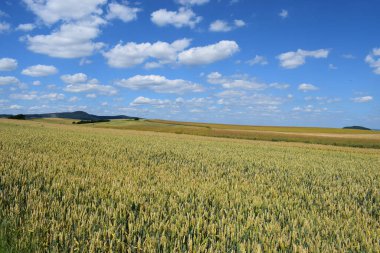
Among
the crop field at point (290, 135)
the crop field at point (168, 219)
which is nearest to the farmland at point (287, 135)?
the crop field at point (290, 135)

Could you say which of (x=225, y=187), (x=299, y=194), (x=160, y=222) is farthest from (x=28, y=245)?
(x=299, y=194)

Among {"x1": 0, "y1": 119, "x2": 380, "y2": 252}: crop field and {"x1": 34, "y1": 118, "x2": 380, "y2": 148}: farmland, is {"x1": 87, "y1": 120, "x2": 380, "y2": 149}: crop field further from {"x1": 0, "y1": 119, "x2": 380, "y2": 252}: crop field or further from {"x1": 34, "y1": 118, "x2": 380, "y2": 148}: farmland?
{"x1": 0, "y1": 119, "x2": 380, "y2": 252}: crop field

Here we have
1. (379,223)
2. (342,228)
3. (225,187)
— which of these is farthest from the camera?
(225,187)

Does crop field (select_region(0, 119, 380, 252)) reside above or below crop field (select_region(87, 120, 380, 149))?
below

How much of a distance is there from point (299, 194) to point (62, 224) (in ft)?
18.0

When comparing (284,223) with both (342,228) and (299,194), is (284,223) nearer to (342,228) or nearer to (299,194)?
(342,228)

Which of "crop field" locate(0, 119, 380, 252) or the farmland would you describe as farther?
the farmland

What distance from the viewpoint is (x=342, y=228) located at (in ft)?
16.2

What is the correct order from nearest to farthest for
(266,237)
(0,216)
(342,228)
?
(266,237), (0,216), (342,228)

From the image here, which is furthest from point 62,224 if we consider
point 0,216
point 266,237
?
point 266,237

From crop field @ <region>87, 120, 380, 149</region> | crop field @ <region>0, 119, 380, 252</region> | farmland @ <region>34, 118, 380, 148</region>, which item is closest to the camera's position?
crop field @ <region>0, 119, 380, 252</region>

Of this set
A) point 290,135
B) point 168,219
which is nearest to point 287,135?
point 290,135

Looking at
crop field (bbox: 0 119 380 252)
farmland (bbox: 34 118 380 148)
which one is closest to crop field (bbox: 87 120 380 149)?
farmland (bbox: 34 118 380 148)

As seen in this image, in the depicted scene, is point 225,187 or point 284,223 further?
point 225,187
